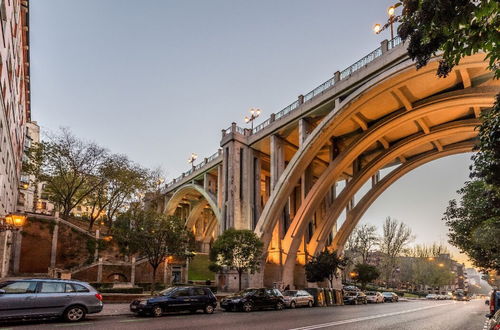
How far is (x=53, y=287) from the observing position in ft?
40.0

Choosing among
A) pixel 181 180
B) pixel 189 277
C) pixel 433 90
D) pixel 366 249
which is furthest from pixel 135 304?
pixel 366 249

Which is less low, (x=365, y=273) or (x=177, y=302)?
(x=177, y=302)

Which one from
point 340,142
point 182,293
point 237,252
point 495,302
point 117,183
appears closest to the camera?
point 495,302

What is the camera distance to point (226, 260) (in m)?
28.7

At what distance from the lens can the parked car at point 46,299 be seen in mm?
11062

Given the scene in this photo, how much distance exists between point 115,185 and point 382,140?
28.4 metres

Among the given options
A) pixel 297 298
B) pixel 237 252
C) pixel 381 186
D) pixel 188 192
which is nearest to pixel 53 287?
pixel 297 298

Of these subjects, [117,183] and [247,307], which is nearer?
[247,307]

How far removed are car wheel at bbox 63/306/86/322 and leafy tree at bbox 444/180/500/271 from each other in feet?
53.0

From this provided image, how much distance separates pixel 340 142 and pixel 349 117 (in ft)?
25.1

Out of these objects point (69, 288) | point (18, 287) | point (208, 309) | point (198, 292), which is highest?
point (18, 287)

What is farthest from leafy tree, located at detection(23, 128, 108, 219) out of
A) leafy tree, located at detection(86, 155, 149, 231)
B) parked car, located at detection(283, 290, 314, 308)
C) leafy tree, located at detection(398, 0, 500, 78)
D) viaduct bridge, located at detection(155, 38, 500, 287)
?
leafy tree, located at detection(398, 0, 500, 78)

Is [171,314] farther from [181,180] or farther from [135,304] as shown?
[181,180]

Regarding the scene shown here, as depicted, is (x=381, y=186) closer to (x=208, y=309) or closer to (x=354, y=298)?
(x=354, y=298)
